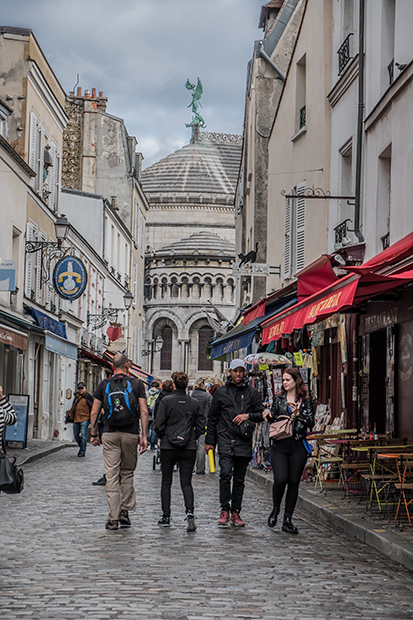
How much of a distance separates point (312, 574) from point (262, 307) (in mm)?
10755

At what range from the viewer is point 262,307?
57.2 ft

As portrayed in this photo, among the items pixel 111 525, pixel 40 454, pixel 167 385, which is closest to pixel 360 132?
pixel 167 385

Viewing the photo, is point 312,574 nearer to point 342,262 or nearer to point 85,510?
point 85,510

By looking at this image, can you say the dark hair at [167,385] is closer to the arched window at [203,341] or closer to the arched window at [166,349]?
the arched window at [203,341]

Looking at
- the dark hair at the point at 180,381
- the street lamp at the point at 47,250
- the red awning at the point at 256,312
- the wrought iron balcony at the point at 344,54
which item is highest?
the wrought iron balcony at the point at 344,54

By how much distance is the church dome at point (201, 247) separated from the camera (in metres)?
69.2

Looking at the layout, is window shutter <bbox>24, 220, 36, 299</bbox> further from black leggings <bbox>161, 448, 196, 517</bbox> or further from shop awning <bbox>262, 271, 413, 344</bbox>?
black leggings <bbox>161, 448, 196, 517</bbox>

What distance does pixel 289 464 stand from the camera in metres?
9.38

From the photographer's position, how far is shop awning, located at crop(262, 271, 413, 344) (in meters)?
8.56

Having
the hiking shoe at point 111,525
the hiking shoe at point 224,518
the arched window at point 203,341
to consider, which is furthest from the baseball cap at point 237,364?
the arched window at point 203,341

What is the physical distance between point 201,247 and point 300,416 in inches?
2379

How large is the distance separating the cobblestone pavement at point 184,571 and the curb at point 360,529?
0.11 metres

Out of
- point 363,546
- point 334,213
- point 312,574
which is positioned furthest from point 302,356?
point 312,574

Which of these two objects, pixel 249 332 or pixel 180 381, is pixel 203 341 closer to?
pixel 249 332
